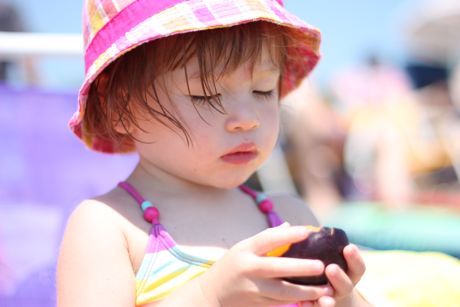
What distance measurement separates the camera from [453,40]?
10633mm

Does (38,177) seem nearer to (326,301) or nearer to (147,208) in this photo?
(147,208)

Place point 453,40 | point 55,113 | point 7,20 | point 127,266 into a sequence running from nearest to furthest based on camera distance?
1. point 127,266
2. point 55,113
3. point 7,20
4. point 453,40

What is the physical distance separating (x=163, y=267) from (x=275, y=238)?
0.33m

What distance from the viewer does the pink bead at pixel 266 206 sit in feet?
4.53

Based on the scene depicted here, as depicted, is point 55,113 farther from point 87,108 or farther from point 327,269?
point 327,269

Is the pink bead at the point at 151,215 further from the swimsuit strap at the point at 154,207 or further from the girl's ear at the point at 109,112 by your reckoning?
the girl's ear at the point at 109,112

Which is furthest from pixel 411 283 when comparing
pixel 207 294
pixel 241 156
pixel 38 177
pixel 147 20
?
pixel 38 177

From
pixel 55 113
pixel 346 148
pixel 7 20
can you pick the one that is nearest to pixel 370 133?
pixel 346 148

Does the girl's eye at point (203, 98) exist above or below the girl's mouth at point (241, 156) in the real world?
above

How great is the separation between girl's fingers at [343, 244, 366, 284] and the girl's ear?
0.49m

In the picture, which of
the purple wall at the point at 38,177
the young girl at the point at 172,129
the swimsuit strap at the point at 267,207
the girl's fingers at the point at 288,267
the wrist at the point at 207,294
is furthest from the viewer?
the purple wall at the point at 38,177

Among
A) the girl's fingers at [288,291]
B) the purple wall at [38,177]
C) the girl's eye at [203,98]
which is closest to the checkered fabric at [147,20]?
the girl's eye at [203,98]

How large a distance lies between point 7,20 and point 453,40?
A: 868cm

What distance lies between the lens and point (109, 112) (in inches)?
50.2
